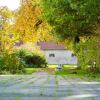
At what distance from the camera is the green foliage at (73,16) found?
29.0 metres

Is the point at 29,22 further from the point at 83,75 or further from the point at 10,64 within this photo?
the point at 83,75

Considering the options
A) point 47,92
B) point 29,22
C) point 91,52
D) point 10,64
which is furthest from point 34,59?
point 47,92

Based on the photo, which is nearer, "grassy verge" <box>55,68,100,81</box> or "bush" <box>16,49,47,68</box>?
"grassy verge" <box>55,68,100,81</box>

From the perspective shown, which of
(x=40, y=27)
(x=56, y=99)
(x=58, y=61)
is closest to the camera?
(x=56, y=99)

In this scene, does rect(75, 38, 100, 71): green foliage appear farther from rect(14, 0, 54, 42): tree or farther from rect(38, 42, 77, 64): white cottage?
rect(38, 42, 77, 64): white cottage

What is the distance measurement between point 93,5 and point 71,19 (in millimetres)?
3476

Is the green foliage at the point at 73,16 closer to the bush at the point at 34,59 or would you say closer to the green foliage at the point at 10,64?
the green foliage at the point at 10,64

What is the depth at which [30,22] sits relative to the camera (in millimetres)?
50250

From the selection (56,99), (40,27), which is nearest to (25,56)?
(40,27)

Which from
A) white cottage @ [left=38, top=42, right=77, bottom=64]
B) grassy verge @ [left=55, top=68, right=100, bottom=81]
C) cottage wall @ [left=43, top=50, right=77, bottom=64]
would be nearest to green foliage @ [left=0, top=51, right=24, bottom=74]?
grassy verge @ [left=55, top=68, right=100, bottom=81]

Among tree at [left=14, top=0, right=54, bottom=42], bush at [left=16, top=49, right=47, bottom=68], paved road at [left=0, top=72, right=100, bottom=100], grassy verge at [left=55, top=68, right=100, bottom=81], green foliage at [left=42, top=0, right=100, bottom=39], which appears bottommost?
paved road at [left=0, top=72, right=100, bottom=100]

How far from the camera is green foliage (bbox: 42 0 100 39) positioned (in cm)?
2904

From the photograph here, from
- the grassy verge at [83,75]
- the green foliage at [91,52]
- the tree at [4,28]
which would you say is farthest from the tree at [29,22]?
the green foliage at [91,52]

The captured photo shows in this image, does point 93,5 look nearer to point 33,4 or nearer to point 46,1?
point 46,1
